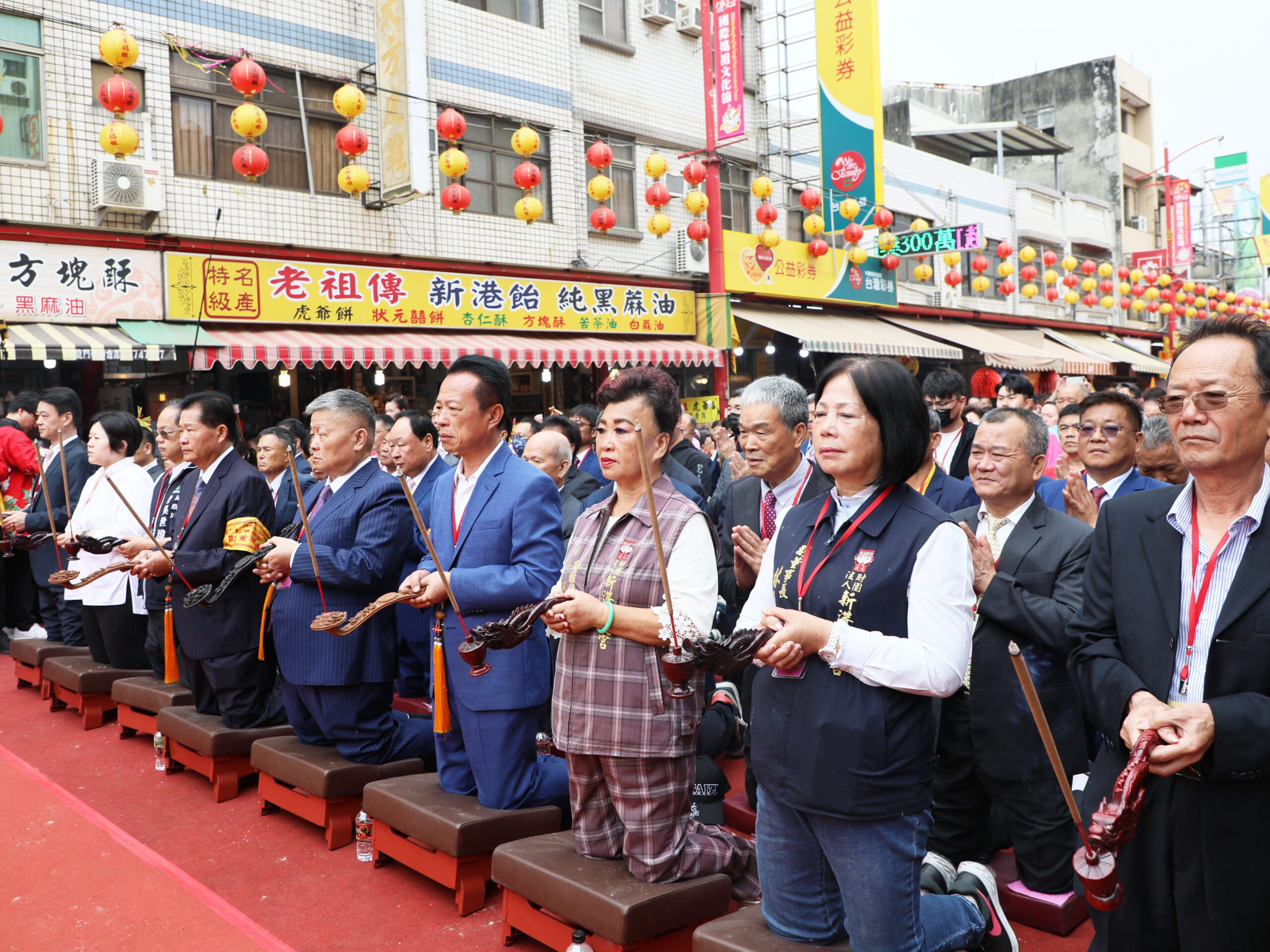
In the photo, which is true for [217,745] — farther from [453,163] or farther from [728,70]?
[728,70]

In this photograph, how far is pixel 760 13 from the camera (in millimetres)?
16531

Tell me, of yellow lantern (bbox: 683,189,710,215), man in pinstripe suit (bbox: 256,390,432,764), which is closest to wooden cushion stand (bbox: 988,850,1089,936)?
man in pinstripe suit (bbox: 256,390,432,764)

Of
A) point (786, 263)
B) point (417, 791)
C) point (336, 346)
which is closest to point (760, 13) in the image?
point (786, 263)

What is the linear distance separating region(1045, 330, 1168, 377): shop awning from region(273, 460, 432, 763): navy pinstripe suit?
22557 mm

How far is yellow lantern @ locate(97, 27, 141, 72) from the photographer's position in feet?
25.8

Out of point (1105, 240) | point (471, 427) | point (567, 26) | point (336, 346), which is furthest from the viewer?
point (1105, 240)

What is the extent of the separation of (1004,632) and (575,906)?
1623 millimetres

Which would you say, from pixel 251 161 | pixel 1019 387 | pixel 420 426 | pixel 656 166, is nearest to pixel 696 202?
pixel 656 166

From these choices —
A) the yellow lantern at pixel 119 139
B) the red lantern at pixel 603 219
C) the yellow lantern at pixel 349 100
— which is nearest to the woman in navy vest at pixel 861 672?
the yellow lantern at pixel 119 139

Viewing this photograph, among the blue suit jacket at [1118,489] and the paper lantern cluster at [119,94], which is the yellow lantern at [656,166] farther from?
the blue suit jacket at [1118,489]

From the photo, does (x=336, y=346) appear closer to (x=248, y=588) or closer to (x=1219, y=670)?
(x=248, y=588)

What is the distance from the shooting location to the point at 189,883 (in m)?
3.55

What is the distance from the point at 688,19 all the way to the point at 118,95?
32.2 ft

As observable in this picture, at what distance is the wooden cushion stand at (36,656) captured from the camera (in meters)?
6.34
